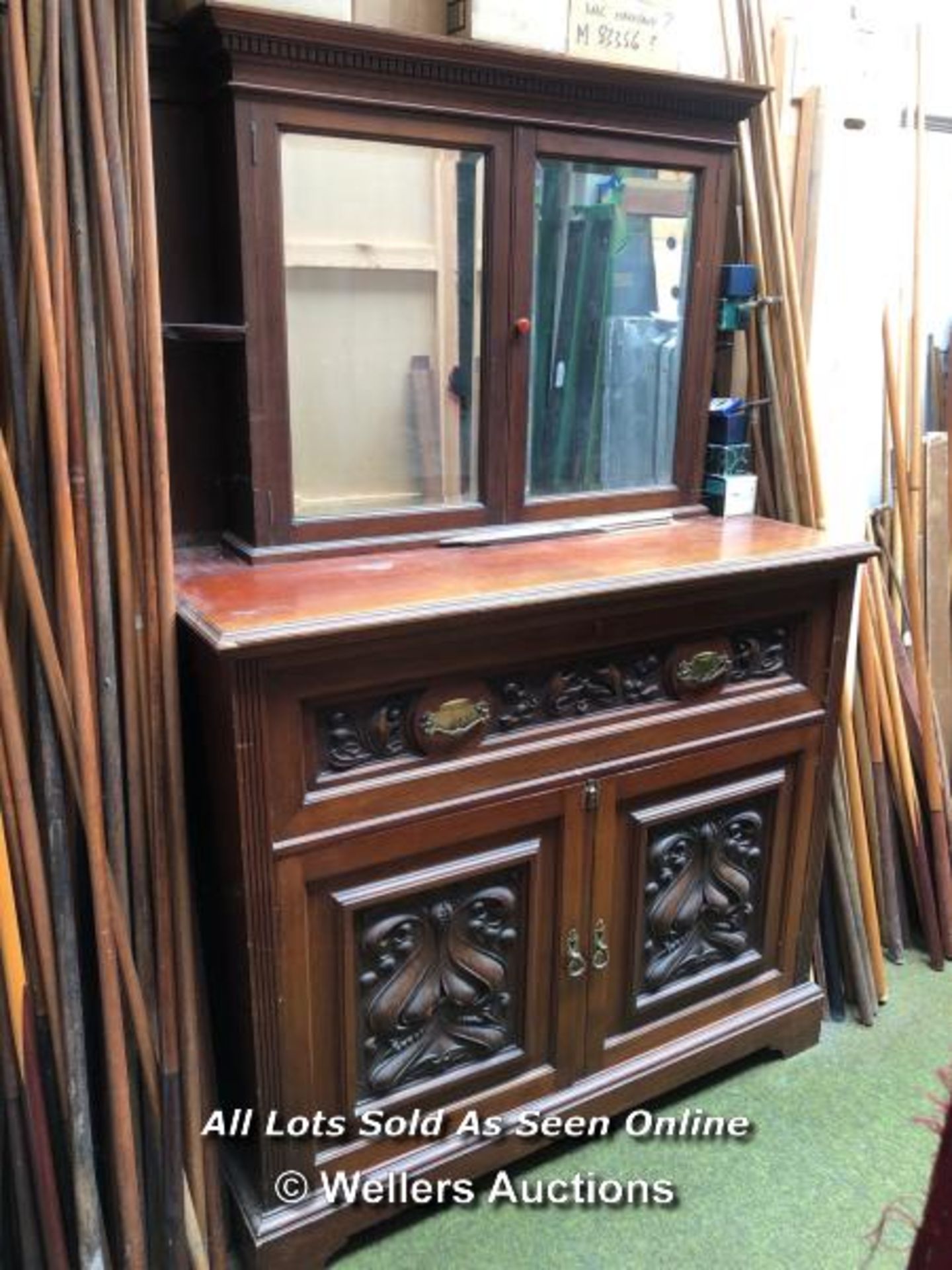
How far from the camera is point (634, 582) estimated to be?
53.4 inches

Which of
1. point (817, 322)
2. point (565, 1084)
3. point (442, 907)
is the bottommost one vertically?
point (565, 1084)

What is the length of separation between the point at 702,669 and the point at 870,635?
65cm

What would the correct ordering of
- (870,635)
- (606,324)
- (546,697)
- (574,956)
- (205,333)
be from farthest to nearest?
(870,635), (606,324), (574,956), (546,697), (205,333)

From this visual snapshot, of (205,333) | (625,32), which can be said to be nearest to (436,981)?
(205,333)

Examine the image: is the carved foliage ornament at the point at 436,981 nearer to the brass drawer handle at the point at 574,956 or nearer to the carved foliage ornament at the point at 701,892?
the brass drawer handle at the point at 574,956

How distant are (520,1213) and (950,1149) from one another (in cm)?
108

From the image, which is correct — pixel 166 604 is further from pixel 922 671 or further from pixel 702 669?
pixel 922 671

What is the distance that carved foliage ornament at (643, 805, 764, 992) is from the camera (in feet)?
5.23

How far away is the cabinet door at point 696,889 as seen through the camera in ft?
5.01

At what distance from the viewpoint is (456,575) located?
1.35m

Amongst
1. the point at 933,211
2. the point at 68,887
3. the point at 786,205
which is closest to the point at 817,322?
the point at 786,205

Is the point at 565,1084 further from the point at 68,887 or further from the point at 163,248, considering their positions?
the point at 163,248

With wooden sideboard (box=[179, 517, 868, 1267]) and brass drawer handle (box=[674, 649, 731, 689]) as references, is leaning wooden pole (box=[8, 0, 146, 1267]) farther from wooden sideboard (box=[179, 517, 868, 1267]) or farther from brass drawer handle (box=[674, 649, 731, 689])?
brass drawer handle (box=[674, 649, 731, 689])

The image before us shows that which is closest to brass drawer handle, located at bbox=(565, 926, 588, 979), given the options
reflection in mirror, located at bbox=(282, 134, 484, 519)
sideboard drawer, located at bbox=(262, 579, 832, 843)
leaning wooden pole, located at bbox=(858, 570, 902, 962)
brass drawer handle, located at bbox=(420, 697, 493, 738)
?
sideboard drawer, located at bbox=(262, 579, 832, 843)
